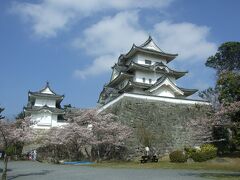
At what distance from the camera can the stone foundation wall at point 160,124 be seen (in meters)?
30.9

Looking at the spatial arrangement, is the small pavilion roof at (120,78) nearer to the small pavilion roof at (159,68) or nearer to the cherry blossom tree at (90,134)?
the small pavilion roof at (159,68)

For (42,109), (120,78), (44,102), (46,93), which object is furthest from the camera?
(46,93)

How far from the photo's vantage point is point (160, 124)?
3300 cm

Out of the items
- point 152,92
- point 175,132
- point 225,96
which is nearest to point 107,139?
point 175,132

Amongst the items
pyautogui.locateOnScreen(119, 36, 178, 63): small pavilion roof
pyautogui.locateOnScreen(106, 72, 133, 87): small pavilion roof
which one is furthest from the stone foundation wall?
pyautogui.locateOnScreen(119, 36, 178, 63): small pavilion roof

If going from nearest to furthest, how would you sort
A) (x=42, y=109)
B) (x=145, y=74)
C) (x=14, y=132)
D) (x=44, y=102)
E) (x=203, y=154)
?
(x=14, y=132), (x=203, y=154), (x=145, y=74), (x=42, y=109), (x=44, y=102)

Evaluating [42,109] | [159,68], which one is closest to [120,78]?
[159,68]

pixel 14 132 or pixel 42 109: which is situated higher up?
pixel 42 109

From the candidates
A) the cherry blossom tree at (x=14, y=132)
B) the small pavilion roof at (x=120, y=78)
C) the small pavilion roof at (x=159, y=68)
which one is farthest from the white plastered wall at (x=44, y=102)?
the cherry blossom tree at (x=14, y=132)

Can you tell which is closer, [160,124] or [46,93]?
[160,124]

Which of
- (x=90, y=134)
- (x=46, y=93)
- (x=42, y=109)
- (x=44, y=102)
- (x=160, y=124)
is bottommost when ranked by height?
(x=90, y=134)

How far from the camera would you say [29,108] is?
53.4m

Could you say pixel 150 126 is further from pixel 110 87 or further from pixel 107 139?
pixel 110 87

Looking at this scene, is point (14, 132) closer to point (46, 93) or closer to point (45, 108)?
point (45, 108)
